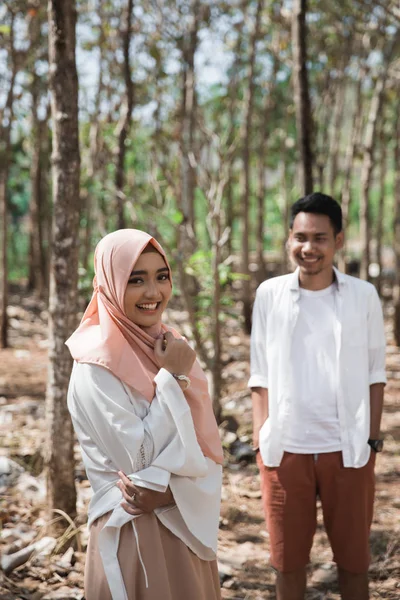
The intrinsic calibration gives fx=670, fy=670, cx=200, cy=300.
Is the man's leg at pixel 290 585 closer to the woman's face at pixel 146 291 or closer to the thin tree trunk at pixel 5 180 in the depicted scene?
the woman's face at pixel 146 291

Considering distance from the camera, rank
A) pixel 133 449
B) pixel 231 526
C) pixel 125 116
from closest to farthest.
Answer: pixel 133 449
pixel 231 526
pixel 125 116

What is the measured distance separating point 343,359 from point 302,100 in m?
2.87

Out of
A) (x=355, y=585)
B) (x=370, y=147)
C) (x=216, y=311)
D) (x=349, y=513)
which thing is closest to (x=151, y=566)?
(x=349, y=513)

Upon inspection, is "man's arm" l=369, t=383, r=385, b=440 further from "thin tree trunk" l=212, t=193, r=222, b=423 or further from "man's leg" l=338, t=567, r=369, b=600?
"thin tree trunk" l=212, t=193, r=222, b=423

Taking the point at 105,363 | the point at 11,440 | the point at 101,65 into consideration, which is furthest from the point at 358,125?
the point at 105,363

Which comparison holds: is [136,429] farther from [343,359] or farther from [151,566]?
[343,359]

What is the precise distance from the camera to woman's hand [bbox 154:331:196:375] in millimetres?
2111

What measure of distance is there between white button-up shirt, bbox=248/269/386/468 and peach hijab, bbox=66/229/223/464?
74 centimetres

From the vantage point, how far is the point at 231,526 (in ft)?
15.0

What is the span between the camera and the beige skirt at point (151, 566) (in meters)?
2.05

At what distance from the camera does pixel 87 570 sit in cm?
213

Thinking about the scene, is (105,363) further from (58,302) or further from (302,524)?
(58,302)

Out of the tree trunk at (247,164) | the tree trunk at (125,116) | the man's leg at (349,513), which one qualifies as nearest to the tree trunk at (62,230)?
the man's leg at (349,513)

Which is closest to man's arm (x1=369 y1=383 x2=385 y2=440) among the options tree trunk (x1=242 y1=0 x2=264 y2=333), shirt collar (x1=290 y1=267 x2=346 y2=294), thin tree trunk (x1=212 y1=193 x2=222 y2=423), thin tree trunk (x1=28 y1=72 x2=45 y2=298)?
shirt collar (x1=290 y1=267 x2=346 y2=294)
